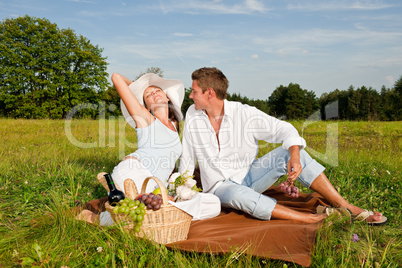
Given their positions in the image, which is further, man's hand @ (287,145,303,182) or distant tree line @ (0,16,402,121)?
distant tree line @ (0,16,402,121)

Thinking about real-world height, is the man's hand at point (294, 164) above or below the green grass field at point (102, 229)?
above

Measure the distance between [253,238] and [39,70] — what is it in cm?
3608

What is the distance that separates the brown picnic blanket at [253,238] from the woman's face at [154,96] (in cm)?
179

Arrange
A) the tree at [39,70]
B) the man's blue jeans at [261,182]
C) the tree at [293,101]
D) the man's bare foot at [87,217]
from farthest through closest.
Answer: the tree at [293,101] → the tree at [39,70] → the man's blue jeans at [261,182] → the man's bare foot at [87,217]

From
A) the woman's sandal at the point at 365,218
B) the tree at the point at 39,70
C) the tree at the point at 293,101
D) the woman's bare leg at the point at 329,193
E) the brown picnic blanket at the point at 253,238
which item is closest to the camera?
the brown picnic blanket at the point at 253,238

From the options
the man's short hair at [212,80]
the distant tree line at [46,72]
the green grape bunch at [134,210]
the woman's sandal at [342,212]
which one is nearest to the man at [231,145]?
the man's short hair at [212,80]

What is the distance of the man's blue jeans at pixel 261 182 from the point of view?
3906mm

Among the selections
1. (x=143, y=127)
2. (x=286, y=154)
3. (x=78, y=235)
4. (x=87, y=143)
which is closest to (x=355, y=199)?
(x=286, y=154)

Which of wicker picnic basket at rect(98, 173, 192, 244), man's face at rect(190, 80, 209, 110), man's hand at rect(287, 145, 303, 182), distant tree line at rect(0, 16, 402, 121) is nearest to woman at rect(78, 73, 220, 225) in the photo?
man's face at rect(190, 80, 209, 110)

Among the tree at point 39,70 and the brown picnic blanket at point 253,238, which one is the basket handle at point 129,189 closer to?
the brown picnic blanket at point 253,238

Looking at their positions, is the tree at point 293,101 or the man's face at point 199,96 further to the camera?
the tree at point 293,101

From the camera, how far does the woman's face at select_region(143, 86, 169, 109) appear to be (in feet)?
16.0

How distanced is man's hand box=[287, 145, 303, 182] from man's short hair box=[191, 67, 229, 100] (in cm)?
121

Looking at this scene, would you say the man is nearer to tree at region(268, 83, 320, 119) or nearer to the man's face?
the man's face
